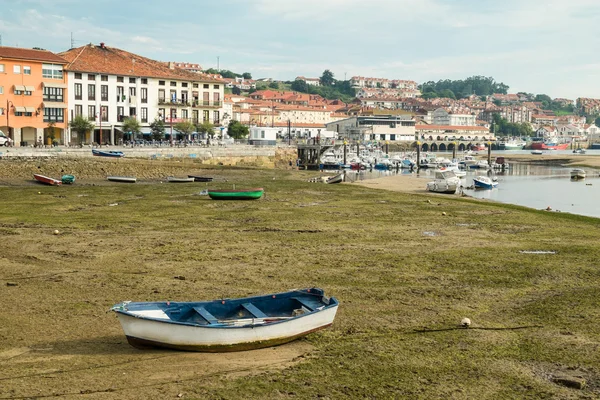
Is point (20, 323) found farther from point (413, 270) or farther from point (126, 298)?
point (413, 270)

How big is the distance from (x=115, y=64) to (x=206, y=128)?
12.2 meters

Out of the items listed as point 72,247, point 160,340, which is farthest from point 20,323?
point 72,247

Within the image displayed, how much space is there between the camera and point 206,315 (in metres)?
11.6

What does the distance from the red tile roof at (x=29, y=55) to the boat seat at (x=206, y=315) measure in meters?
60.7

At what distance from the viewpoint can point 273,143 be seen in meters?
82.2

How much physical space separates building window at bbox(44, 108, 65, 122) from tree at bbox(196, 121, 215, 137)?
16.3 meters

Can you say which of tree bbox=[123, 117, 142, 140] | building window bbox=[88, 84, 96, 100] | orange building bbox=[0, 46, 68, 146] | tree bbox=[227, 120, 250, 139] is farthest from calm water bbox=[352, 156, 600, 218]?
orange building bbox=[0, 46, 68, 146]

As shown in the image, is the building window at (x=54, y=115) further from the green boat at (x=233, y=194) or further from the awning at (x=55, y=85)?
the green boat at (x=233, y=194)

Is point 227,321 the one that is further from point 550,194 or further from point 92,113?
point 92,113

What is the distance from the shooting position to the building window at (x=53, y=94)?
69.0 meters

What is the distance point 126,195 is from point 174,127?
4308 cm

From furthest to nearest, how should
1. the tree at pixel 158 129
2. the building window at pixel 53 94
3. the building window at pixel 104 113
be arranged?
1. the tree at pixel 158 129
2. the building window at pixel 104 113
3. the building window at pixel 53 94

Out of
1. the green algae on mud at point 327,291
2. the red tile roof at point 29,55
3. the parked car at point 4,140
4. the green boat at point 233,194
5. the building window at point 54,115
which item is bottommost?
the green algae on mud at point 327,291

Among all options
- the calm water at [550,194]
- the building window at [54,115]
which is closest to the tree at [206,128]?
the building window at [54,115]
